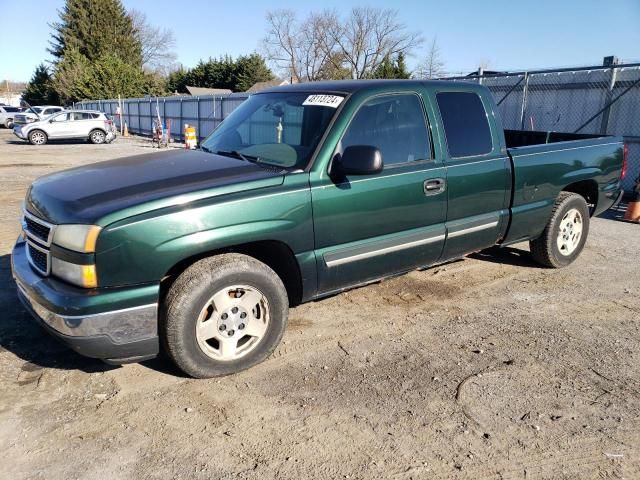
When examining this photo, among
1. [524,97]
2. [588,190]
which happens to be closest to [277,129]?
[588,190]

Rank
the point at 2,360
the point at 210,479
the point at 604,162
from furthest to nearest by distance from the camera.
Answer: the point at 604,162 < the point at 2,360 < the point at 210,479

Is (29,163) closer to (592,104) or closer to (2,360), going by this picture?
(2,360)

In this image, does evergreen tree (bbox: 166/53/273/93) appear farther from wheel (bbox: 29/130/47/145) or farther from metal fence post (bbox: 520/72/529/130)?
metal fence post (bbox: 520/72/529/130)

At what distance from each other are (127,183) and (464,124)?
276 centimetres

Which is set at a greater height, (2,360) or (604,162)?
(604,162)

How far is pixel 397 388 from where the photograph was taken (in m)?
3.22

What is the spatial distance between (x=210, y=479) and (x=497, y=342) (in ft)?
7.70

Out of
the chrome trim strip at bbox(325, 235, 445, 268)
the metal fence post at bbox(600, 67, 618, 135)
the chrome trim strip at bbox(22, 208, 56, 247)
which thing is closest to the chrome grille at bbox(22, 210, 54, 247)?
the chrome trim strip at bbox(22, 208, 56, 247)

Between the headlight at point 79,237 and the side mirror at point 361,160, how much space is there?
1.57 metres

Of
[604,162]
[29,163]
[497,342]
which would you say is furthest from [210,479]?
[29,163]

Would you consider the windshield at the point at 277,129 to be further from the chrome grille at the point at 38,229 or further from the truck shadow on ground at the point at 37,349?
the truck shadow on ground at the point at 37,349

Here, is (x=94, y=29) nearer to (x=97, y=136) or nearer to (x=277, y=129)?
(x=97, y=136)

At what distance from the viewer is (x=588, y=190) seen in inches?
223

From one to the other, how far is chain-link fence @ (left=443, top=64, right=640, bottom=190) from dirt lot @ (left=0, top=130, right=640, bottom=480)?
7269 mm
